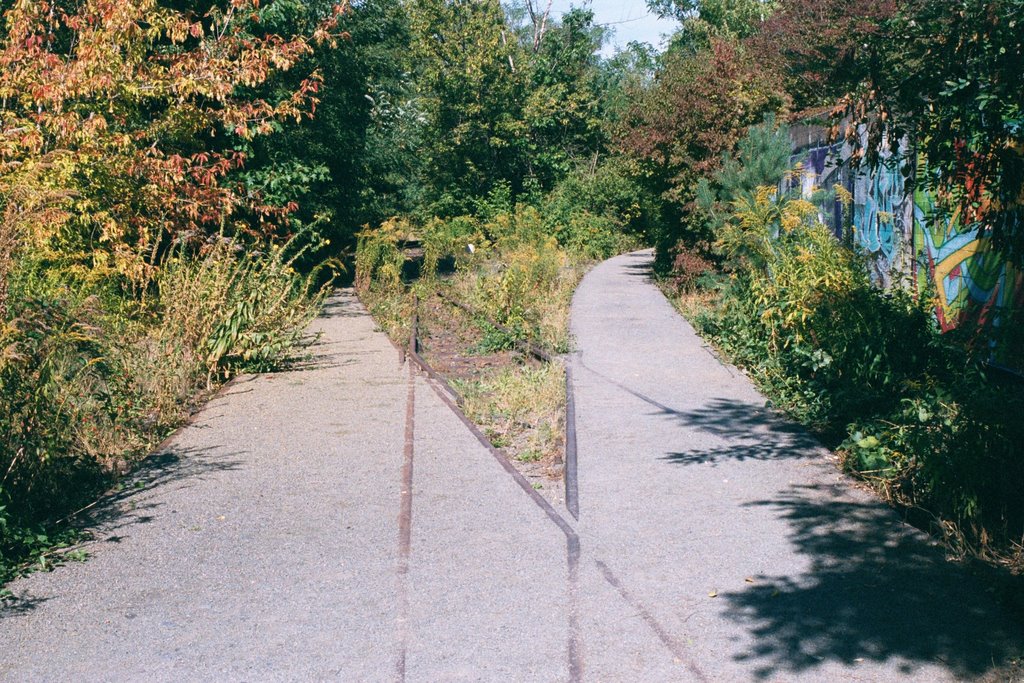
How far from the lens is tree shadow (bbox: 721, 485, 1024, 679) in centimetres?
436

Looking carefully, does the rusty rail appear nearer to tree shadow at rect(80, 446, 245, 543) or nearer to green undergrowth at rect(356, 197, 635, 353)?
green undergrowth at rect(356, 197, 635, 353)

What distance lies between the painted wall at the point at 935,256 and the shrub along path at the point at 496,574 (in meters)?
A: 1.82


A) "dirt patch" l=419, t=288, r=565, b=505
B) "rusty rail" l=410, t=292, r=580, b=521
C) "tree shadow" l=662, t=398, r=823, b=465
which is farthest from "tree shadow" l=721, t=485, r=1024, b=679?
"dirt patch" l=419, t=288, r=565, b=505

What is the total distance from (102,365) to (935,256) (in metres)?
8.21

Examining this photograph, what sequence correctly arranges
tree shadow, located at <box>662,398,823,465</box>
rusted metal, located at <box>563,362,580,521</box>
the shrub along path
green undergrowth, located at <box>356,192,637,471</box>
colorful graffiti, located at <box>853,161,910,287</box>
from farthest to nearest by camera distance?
1. colorful graffiti, located at <box>853,161,910,287</box>
2. green undergrowth, located at <box>356,192,637,471</box>
3. tree shadow, located at <box>662,398,823,465</box>
4. rusted metal, located at <box>563,362,580,521</box>
5. the shrub along path

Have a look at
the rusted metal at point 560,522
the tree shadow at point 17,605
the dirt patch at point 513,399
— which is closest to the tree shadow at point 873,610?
the rusted metal at point 560,522

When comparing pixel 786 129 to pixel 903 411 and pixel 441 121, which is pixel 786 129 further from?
pixel 441 121

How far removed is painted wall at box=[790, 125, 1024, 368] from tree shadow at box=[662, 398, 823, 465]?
1.62m

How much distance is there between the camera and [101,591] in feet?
17.6

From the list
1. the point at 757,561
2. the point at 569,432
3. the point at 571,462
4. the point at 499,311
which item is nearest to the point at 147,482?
the point at 571,462

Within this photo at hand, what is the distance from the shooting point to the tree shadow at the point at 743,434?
7867 mm

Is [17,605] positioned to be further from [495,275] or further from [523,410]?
[495,275]

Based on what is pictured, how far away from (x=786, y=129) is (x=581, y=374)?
6732 millimetres

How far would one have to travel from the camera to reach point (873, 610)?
15.9 feet
